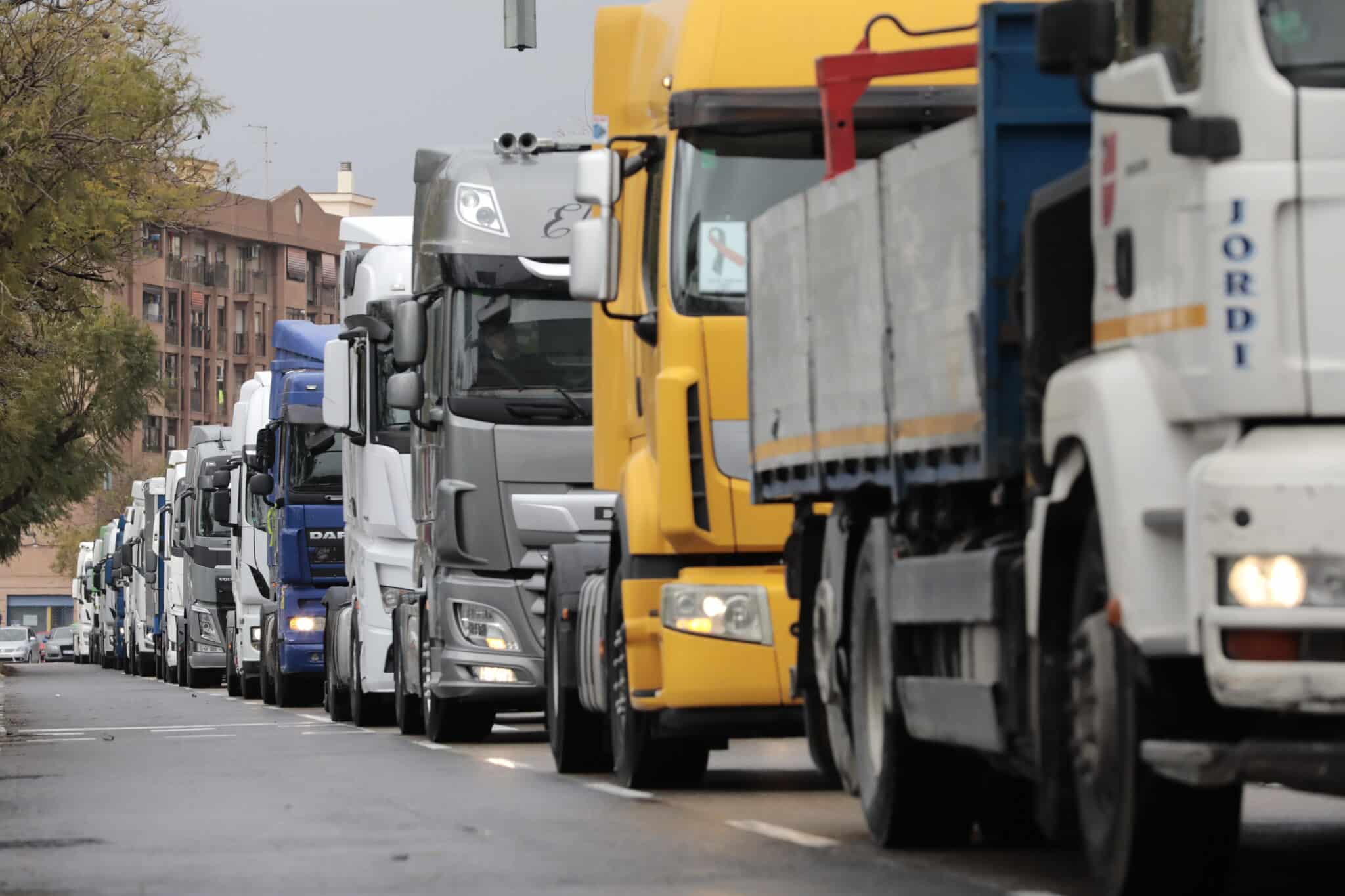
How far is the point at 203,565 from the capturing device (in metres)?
47.8

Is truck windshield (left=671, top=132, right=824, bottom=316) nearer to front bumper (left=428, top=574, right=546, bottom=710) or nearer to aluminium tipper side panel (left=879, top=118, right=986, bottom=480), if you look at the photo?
aluminium tipper side panel (left=879, top=118, right=986, bottom=480)

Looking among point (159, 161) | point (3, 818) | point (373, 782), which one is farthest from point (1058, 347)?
point (159, 161)

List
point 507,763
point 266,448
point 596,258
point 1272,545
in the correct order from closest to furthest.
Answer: point 1272,545
point 596,258
point 507,763
point 266,448

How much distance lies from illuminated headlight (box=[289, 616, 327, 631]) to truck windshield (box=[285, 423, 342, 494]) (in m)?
2.16

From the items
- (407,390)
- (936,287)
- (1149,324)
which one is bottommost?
(1149,324)

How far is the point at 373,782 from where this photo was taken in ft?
56.4

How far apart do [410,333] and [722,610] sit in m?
7.51

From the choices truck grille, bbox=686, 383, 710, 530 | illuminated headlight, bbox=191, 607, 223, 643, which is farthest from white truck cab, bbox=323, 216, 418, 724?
illuminated headlight, bbox=191, 607, 223, 643

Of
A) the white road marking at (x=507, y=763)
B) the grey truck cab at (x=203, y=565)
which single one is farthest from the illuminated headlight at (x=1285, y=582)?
the grey truck cab at (x=203, y=565)

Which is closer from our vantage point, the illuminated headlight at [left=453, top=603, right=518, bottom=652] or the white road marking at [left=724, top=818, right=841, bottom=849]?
the white road marking at [left=724, top=818, right=841, bottom=849]

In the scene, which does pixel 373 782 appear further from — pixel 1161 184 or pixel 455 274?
pixel 1161 184

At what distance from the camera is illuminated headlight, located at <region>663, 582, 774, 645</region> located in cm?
1437

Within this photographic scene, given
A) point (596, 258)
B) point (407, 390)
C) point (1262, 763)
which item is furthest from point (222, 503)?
point (1262, 763)

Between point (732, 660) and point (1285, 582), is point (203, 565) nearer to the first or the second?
point (732, 660)
